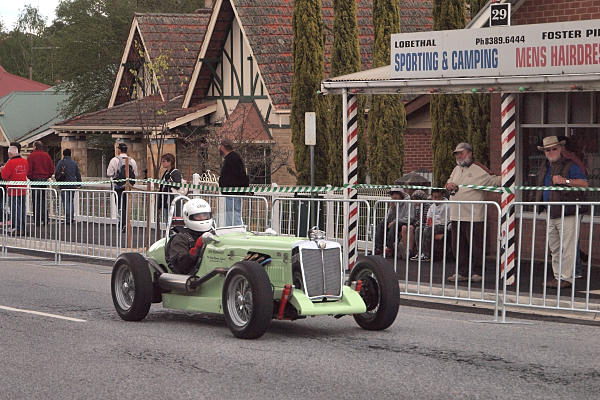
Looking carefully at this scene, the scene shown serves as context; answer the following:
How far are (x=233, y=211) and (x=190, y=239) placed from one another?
179 inches

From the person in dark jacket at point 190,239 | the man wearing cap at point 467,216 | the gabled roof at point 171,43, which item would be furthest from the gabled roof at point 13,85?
the person in dark jacket at point 190,239

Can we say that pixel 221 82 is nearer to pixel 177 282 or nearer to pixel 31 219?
pixel 31 219

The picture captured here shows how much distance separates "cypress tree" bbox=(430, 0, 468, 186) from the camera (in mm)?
21422

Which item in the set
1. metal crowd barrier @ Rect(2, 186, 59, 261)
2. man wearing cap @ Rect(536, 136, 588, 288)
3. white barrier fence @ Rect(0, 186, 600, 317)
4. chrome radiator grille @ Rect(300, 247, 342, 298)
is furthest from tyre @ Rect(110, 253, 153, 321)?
metal crowd barrier @ Rect(2, 186, 59, 261)

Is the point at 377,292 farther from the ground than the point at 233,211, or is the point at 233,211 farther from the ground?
the point at 233,211

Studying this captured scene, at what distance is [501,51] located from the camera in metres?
14.5

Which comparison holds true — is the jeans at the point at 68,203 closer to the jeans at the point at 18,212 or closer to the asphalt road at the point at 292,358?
the jeans at the point at 18,212

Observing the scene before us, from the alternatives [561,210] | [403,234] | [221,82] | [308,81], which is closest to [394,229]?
[403,234]

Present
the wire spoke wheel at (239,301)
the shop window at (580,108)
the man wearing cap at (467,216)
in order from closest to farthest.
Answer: the wire spoke wheel at (239,301)
the man wearing cap at (467,216)
the shop window at (580,108)

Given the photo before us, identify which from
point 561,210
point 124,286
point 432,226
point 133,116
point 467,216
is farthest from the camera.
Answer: point 133,116

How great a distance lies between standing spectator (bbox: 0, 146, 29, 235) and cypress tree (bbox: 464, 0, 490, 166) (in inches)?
309

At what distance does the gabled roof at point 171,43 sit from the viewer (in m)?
39.6

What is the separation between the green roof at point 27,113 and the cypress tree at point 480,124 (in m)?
38.7

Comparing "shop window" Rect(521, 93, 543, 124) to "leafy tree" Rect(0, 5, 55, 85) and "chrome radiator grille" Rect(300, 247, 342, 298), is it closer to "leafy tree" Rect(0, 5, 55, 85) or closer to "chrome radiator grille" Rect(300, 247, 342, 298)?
"chrome radiator grille" Rect(300, 247, 342, 298)
